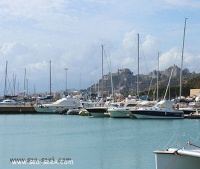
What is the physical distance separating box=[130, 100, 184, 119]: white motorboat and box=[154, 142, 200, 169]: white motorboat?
44761 millimetres

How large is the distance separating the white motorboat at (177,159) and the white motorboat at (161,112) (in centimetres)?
4476

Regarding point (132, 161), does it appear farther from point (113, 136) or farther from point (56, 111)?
point (56, 111)

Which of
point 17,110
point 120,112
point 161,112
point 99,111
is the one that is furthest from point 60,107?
point 161,112

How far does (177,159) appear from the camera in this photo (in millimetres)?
21219

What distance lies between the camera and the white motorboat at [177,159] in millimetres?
21086

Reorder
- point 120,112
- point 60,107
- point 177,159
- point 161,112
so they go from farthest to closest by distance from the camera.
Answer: point 60,107 → point 120,112 → point 161,112 → point 177,159

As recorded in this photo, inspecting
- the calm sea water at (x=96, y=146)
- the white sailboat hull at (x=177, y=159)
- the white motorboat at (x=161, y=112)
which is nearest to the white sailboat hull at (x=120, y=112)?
the white motorboat at (x=161, y=112)

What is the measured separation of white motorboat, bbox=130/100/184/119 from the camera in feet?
217

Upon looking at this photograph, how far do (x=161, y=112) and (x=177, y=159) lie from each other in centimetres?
4524

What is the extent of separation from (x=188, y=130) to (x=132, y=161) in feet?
76.6

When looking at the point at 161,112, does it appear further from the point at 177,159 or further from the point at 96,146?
the point at 177,159

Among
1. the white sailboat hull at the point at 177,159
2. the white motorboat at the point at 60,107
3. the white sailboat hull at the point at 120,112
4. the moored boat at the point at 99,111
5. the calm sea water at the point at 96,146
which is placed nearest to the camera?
the white sailboat hull at the point at 177,159

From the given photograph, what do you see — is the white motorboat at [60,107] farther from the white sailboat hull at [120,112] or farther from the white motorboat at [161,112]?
the white motorboat at [161,112]

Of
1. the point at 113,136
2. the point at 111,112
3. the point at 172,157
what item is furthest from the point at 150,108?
the point at 172,157
